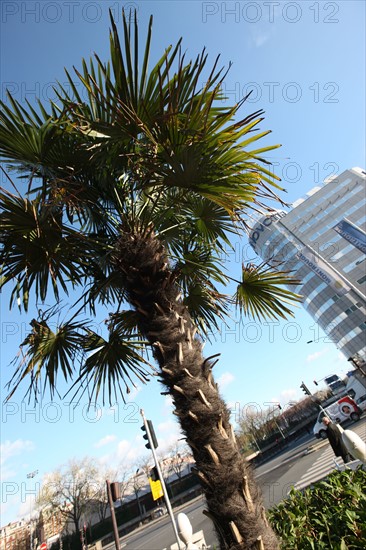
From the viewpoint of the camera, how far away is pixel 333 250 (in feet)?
192

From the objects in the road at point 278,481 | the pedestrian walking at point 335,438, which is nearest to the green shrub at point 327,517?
the road at point 278,481

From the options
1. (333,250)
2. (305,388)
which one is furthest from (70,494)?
(333,250)

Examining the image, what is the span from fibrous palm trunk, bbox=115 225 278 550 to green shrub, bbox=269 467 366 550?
82 centimetres

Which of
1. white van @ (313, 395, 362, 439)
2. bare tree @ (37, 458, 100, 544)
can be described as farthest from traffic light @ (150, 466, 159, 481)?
bare tree @ (37, 458, 100, 544)

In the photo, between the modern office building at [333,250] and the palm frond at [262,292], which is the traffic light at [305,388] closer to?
the palm frond at [262,292]

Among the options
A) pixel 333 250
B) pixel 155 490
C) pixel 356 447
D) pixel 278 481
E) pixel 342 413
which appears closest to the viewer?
pixel 356 447

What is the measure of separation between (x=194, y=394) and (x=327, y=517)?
6.52ft

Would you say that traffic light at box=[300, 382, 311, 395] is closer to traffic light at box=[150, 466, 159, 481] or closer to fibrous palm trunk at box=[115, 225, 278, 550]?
traffic light at box=[150, 466, 159, 481]

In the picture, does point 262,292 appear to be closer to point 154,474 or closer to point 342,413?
point 154,474

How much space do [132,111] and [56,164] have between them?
137 cm

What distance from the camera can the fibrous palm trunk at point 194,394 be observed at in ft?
7.30

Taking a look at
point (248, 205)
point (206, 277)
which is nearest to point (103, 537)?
point (206, 277)

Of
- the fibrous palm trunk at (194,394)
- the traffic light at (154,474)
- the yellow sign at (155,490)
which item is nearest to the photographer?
the fibrous palm trunk at (194,394)

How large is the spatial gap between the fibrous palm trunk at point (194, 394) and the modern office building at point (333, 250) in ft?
167
